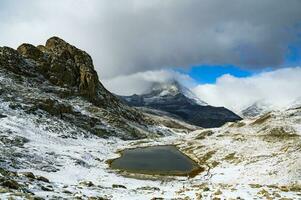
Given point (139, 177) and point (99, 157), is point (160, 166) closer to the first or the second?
point (99, 157)

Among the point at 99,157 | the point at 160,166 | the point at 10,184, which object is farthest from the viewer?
the point at 99,157

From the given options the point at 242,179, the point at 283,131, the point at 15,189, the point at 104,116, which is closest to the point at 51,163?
the point at 242,179

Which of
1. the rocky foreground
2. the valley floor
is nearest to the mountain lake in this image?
the valley floor

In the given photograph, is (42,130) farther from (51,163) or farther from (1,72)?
(1,72)

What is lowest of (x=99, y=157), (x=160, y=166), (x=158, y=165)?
(x=160, y=166)

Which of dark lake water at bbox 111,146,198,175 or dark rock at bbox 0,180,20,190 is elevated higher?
dark lake water at bbox 111,146,198,175

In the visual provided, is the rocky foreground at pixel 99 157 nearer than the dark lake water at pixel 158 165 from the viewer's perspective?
Yes

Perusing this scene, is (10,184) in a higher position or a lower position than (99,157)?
lower

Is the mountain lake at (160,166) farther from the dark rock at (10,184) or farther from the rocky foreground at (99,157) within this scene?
the dark rock at (10,184)

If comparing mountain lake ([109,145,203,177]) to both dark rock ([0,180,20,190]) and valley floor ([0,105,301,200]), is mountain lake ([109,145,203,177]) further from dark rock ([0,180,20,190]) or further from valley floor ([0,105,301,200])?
dark rock ([0,180,20,190])

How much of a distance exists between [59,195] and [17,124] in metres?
93.3

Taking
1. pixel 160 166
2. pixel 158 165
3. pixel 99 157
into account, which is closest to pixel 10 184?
pixel 160 166

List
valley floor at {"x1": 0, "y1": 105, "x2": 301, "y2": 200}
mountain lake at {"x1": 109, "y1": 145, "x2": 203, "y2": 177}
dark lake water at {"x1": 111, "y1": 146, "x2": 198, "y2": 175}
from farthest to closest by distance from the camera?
dark lake water at {"x1": 111, "y1": 146, "x2": 198, "y2": 175} → mountain lake at {"x1": 109, "y1": 145, "x2": 203, "y2": 177} → valley floor at {"x1": 0, "y1": 105, "x2": 301, "y2": 200}

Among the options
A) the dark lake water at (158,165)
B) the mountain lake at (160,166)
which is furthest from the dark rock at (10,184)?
the dark lake water at (158,165)
